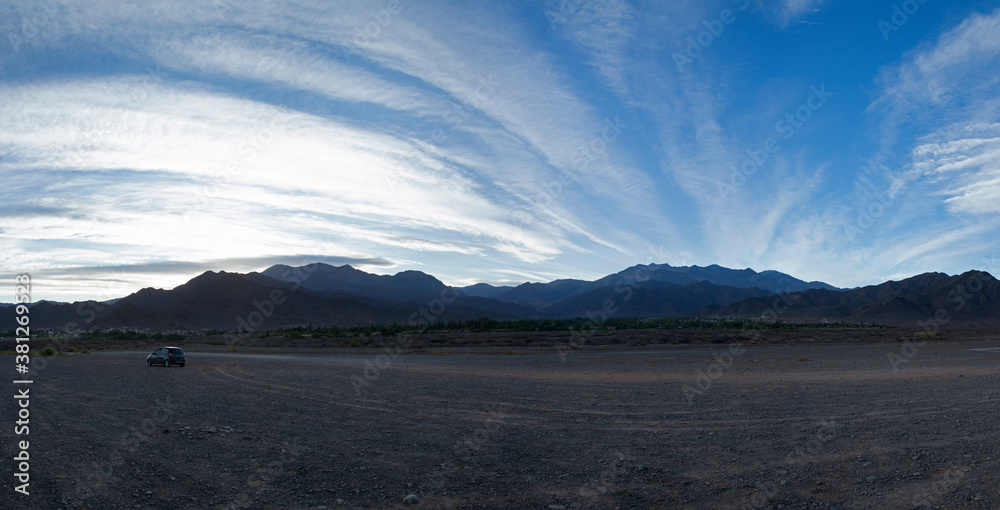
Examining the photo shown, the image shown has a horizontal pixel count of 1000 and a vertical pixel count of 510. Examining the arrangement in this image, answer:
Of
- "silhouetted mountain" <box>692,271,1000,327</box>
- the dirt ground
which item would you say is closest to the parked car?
the dirt ground

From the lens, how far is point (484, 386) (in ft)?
61.8

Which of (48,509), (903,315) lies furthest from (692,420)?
(903,315)

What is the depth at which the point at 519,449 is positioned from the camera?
9391 mm

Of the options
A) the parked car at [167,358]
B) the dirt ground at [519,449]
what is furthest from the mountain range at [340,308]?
the dirt ground at [519,449]

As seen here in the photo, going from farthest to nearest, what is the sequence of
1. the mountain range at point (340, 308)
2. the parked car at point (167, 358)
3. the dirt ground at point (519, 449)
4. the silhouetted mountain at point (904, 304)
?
the mountain range at point (340, 308) < the silhouetted mountain at point (904, 304) < the parked car at point (167, 358) < the dirt ground at point (519, 449)

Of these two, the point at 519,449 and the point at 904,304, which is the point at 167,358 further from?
the point at 904,304

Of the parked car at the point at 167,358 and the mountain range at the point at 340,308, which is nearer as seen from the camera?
the parked car at the point at 167,358

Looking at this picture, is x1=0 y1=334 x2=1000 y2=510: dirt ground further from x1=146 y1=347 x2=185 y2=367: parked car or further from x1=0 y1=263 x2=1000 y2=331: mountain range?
x1=0 y1=263 x2=1000 y2=331: mountain range

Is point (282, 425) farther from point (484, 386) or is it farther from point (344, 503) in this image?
point (484, 386)

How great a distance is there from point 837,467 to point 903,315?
145 meters

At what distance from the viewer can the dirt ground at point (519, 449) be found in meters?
7.07

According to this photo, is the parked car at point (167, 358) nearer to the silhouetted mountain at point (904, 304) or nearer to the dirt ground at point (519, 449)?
the dirt ground at point (519, 449)

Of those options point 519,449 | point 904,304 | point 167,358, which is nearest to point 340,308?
point 167,358

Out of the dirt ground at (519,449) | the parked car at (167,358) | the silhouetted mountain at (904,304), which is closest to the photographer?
the dirt ground at (519,449)
